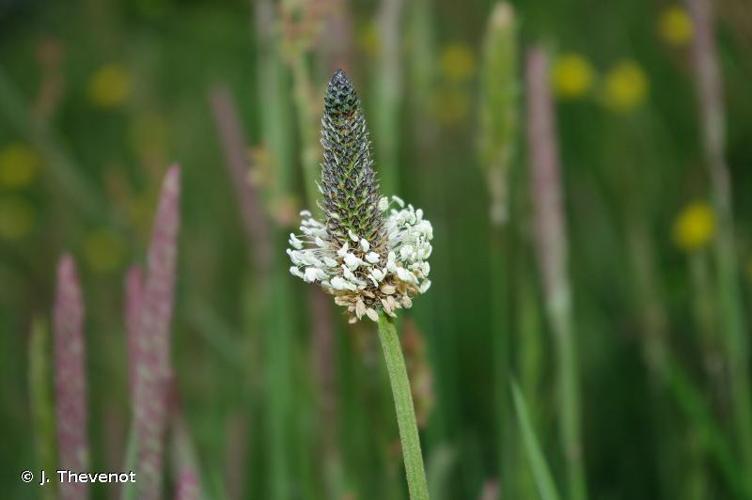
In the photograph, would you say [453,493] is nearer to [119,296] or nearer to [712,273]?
[712,273]

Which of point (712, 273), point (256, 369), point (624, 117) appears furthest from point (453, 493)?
point (624, 117)

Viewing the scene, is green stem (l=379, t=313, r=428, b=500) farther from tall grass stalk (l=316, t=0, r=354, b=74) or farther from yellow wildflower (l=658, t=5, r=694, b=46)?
yellow wildflower (l=658, t=5, r=694, b=46)

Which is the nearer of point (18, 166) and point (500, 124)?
point (500, 124)

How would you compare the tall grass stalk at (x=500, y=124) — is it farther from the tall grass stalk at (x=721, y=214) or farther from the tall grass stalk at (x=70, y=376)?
the tall grass stalk at (x=70, y=376)

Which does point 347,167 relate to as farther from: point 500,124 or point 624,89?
point 624,89

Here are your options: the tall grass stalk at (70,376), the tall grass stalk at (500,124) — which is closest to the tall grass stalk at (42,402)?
the tall grass stalk at (70,376)

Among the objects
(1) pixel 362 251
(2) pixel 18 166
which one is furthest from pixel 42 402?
(2) pixel 18 166

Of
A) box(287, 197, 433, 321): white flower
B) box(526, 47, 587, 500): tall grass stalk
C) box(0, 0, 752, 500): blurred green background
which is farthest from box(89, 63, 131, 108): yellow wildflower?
box(287, 197, 433, 321): white flower
